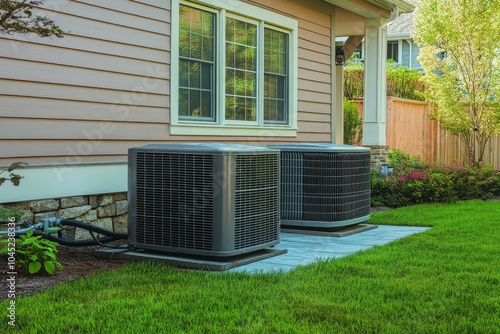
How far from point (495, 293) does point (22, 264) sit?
3.31 meters

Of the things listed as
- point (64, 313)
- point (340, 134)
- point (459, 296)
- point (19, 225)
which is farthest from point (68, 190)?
point (340, 134)

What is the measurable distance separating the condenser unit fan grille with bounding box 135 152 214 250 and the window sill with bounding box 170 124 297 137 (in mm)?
1546

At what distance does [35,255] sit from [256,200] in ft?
5.90

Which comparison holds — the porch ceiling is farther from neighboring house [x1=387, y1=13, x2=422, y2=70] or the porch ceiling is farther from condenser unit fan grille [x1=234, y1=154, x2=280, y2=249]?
neighboring house [x1=387, y1=13, x2=422, y2=70]

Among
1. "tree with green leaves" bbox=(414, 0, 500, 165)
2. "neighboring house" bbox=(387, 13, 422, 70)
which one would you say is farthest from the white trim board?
"neighboring house" bbox=(387, 13, 422, 70)

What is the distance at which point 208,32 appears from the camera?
24.7 ft

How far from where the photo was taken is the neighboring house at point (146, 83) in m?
5.61

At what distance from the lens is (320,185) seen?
7.16m

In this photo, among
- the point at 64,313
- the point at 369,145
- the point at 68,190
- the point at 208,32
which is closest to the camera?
the point at 64,313

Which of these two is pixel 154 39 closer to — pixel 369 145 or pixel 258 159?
pixel 258 159

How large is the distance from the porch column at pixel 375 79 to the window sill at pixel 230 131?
112 inches

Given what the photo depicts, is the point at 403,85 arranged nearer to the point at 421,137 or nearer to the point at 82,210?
the point at 421,137

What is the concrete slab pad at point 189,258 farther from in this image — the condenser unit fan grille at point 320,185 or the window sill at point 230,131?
the window sill at point 230,131

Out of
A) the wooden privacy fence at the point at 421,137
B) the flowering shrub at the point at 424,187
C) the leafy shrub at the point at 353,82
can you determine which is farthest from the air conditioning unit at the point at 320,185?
the leafy shrub at the point at 353,82
